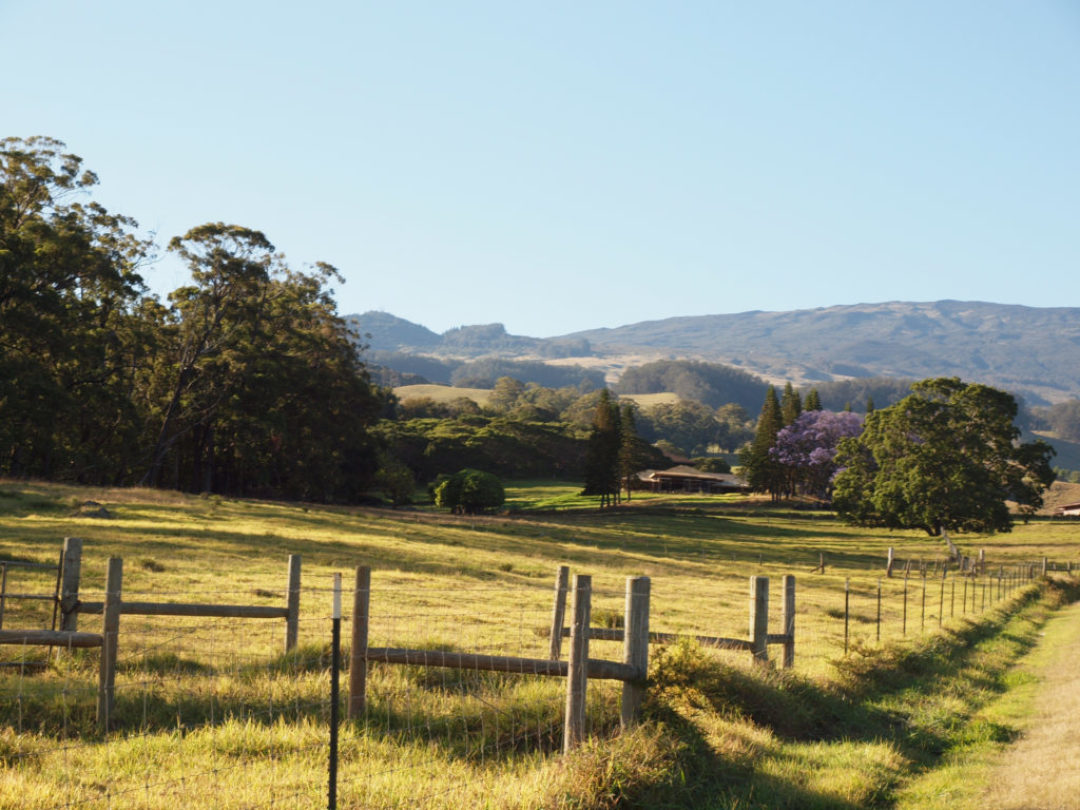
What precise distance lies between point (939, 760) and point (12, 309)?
44.9 metres

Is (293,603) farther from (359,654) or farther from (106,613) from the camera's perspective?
(359,654)

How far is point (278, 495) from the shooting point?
64.9 meters

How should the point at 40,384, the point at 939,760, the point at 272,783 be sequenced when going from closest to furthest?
the point at 272,783
the point at 939,760
the point at 40,384

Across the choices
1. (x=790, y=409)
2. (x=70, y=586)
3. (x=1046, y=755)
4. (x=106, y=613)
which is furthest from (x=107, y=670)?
(x=790, y=409)

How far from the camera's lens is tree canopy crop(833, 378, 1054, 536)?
5200 centimetres

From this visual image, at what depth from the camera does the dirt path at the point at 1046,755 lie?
7.59 meters

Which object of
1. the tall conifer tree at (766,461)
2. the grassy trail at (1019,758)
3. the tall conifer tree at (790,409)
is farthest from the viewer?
the tall conifer tree at (790,409)

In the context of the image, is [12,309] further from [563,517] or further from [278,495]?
[563,517]

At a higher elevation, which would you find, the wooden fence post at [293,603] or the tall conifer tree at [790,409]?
the tall conifer tree at [790,409]

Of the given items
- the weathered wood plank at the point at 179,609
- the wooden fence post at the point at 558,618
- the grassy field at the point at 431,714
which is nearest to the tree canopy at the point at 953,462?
the grassy field at the point at 431,714

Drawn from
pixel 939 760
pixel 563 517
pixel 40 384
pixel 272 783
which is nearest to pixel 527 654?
pixel 939 760

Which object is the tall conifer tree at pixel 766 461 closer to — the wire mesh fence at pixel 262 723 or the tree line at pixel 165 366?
the tree line at pixel 165 366

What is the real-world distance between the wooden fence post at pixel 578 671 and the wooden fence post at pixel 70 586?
5.89m

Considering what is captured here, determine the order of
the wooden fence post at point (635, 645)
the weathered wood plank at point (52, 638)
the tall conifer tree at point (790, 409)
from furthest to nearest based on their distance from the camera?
the tall conifer tree at point (790, 409) → the weathered wood plank at point (52, 638) → the wooden fence post at point (635, 645)
